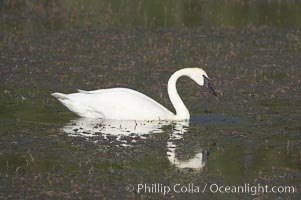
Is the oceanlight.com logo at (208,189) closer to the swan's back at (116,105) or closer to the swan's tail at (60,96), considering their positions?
the swan's back at (116,105)

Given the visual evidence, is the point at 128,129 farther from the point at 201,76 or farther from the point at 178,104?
the point at 201,76

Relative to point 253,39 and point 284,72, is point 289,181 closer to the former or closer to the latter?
point 284,72

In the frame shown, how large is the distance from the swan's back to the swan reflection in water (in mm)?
93

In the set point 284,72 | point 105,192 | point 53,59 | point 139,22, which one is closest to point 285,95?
point 284,72

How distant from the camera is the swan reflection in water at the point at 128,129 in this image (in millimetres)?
11102

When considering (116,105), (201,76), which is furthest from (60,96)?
(201,76)

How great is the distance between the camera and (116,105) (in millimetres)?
12555

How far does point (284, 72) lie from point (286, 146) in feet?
16.6

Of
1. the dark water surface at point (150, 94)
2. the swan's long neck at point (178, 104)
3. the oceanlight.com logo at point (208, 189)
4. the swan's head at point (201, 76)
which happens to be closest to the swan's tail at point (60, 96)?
the dark water surface at point (150, 94)

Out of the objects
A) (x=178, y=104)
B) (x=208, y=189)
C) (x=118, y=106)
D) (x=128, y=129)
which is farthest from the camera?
(x=178, y=104)

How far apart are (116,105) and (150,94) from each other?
1821 millimetres

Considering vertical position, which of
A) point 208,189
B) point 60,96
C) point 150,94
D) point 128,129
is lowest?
point 208,189

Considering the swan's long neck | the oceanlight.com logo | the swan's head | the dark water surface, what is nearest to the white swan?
the swan's long neck

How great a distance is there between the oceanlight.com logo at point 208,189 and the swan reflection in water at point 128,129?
1183 millimetres
